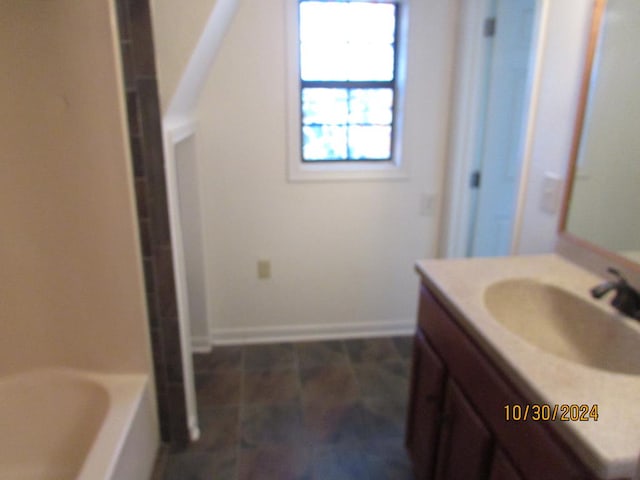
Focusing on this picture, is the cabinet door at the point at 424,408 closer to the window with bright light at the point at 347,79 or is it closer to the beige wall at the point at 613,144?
the beige wall at the point at 613,144

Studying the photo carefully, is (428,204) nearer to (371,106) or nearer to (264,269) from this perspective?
(371,106)

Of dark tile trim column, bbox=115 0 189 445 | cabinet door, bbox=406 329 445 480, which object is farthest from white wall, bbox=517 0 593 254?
dark tile trim column, bbox=115 0 189 445

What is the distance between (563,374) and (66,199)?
162 cm

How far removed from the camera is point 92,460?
137 centimetres

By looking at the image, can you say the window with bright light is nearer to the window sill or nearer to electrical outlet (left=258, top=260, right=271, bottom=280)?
the window sill

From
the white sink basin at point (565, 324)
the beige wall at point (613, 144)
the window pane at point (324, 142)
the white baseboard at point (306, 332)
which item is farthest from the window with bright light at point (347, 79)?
the white sink basin at point (565, 324)

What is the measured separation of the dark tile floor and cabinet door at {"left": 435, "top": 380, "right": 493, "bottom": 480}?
20.1 inches

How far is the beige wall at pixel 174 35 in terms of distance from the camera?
1.58 meters

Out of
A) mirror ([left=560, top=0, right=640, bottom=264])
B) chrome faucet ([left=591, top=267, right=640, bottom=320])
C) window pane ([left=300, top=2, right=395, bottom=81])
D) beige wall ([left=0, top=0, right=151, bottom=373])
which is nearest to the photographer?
chrome faucet ([left=591, top=267, right=640, bottom=320])

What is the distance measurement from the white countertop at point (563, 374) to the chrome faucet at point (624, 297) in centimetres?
3

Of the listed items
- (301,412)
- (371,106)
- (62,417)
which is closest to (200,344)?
(301,412)

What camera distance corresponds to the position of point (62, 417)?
1773 millimetres

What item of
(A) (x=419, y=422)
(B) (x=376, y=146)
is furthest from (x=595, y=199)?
(B) (x=376, y=146)

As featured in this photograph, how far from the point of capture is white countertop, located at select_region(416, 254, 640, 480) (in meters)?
0.77
